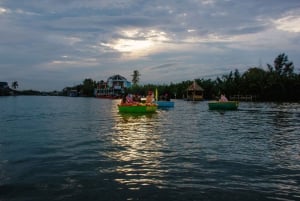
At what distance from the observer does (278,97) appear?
103125mm

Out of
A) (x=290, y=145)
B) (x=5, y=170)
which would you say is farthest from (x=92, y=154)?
(x=290, y=145)

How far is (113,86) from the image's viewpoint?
589 ft

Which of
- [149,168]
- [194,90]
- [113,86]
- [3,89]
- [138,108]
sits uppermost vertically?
[113,86]

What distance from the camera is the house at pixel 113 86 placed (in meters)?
176

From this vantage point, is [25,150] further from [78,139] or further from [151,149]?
[151,149]

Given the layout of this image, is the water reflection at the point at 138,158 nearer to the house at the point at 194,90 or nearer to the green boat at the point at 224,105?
the green boat at the point at 224,105

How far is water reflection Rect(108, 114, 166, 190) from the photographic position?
11.0 metres

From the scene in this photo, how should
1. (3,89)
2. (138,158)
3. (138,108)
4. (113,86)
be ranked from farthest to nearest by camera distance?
(3,89)
(113,86)
(138,108)
(138,158)

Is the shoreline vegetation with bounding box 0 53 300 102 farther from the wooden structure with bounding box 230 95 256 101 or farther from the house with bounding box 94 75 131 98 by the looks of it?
the house with bounding box 94 75 131 98

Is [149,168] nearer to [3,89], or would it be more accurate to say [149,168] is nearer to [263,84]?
[263,84]

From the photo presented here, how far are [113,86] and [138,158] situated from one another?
16610 cm

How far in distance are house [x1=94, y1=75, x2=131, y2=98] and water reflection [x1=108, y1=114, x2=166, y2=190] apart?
153 metres

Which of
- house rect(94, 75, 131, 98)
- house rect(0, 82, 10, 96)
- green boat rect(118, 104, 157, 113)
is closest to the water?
green boat rect(118, 104, 157, 113)

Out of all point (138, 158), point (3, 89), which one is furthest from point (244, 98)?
point (3, 89)
